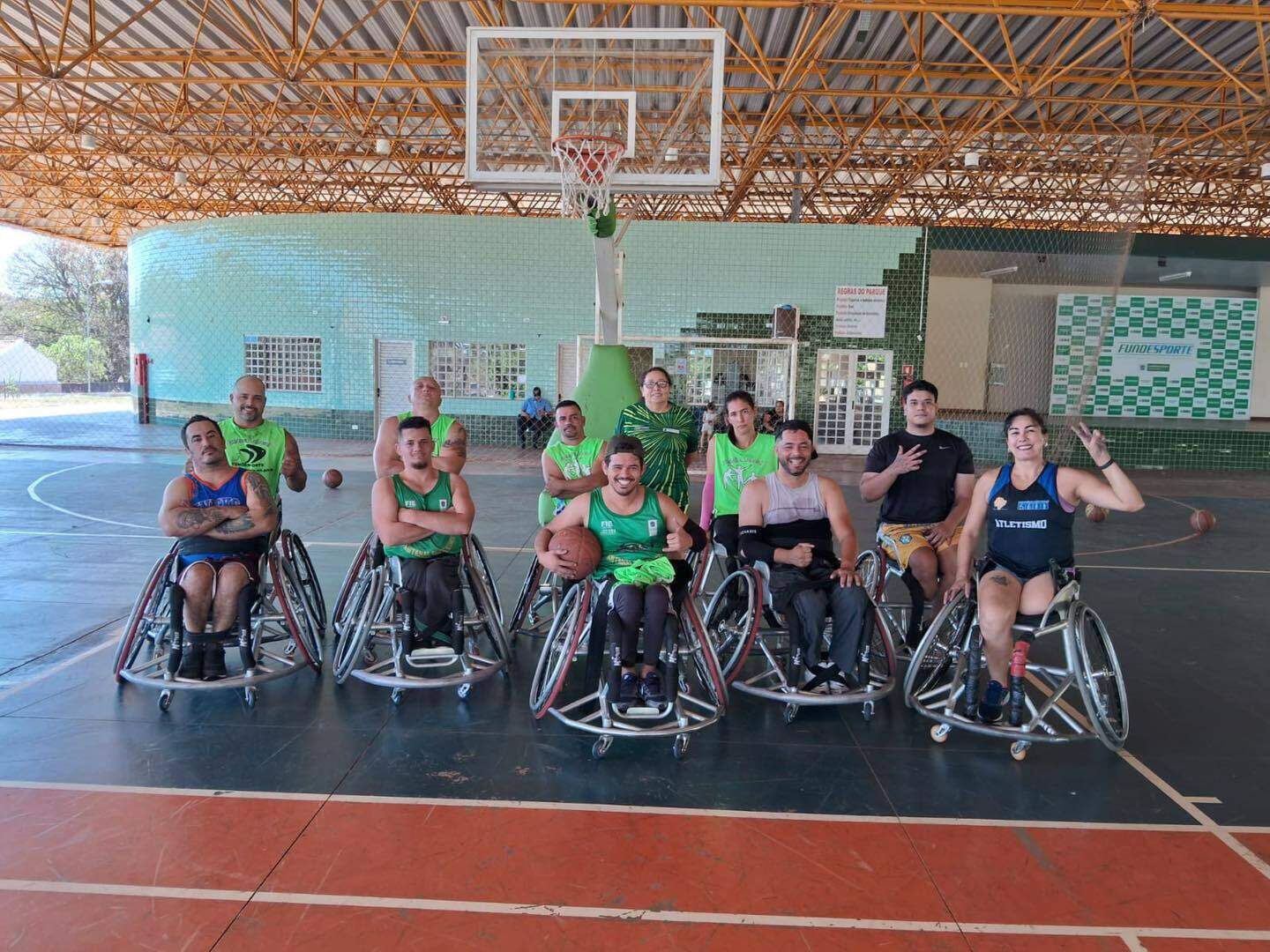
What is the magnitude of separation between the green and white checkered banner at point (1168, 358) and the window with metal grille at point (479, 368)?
31.9ft

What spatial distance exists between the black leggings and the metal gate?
11.3 m

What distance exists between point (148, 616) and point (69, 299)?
1441 inches

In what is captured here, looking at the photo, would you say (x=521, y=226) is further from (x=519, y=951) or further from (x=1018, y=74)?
(x=519, y=951)

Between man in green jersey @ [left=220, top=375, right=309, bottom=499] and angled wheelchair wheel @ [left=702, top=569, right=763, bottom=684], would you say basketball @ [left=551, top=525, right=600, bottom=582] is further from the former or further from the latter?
man in green jersey @ [left=220, top=375, right=309, bottom=499]

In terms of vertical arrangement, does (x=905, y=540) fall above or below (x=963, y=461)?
below

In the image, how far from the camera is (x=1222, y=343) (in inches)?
605

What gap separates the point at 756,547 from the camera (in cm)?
A: 393

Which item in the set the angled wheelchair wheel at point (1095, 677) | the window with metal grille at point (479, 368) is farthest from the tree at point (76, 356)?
the angled wheelchair wheel at point (1095, 677)

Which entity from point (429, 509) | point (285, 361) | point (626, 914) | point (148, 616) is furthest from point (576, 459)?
point (285, 361)

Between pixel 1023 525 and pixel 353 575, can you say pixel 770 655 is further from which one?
pixel 353 575

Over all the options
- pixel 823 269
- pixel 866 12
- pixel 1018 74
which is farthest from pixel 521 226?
pixel 1018 74

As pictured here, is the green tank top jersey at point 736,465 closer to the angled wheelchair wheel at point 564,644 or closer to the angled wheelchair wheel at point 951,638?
the angled wheelchair wheel at point 951,638

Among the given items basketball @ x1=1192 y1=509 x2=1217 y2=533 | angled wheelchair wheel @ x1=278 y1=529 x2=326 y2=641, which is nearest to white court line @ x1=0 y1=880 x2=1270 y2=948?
angled wheelchair wheel @ x1=278 y1=529 x2=326 y2=641

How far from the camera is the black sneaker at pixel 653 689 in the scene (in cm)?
328
